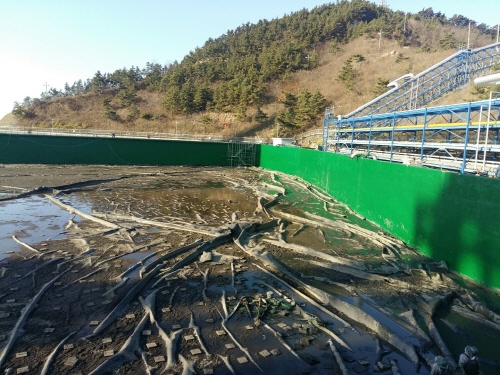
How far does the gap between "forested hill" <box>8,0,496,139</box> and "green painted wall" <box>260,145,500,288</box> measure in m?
29.7

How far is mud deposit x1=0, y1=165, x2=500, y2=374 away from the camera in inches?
148

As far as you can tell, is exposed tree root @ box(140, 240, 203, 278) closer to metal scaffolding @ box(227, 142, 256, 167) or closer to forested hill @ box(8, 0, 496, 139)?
metal scaffolding @ box(227, 142, 256, 167)

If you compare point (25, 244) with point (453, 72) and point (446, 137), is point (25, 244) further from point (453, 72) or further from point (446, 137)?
point (453, 72)

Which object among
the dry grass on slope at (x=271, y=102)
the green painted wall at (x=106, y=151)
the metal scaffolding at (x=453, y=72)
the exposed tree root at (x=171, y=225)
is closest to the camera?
the exposed tree root at (x=171, y=225)

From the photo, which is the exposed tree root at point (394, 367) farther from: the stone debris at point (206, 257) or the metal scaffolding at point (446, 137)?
the metal scaffolding at point (446, 137)

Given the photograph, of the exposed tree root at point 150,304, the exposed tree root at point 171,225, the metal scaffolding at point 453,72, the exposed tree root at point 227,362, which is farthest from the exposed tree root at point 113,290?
the metal scaffolding at point 453,72

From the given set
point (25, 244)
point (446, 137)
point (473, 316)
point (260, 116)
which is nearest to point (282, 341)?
point (473, 316)

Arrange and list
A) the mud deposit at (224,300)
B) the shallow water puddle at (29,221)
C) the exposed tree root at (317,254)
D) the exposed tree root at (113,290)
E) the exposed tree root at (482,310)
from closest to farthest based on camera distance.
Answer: the mud deposit at (224,300), the exposed tree root at (482,310), the exposed tree root at (113,290), the exposed tree root at (317,254), the shallow water puddle at (29,221)

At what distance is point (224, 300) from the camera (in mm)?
5078

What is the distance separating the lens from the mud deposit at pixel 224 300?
12.3ft

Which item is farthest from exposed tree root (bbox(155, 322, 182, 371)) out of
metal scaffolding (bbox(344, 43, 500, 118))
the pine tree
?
the pine tree

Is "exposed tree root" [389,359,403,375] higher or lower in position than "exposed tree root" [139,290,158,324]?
lower

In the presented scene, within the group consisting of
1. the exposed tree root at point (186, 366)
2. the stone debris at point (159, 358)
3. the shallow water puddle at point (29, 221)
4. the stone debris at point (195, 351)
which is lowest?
the shallow water puddle at point (29, 221)

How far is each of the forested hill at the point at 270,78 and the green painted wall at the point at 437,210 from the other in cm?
2966
